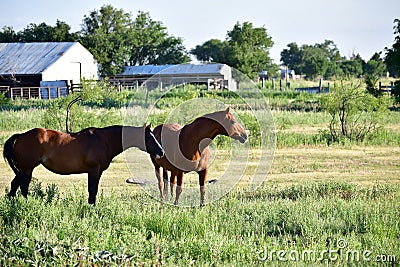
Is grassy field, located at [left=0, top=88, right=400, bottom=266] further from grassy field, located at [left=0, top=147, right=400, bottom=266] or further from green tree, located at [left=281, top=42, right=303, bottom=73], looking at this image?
green tree, located at [left=281, top=42, right=303, bottom=73]

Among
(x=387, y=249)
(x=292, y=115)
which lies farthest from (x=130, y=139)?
(x=292, y=115)

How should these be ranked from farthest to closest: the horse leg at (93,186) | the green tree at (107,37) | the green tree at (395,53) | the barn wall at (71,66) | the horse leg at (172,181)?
the green tree at (107,37), the barn wall at (71,66), the green tree at (395,53), the horse leg at (172,181), the horse leg at (93,186)

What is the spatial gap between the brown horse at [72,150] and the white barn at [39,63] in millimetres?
38971

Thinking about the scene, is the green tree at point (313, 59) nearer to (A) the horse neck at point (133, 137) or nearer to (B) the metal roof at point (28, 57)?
(B) the metal roof at point (28, 57)

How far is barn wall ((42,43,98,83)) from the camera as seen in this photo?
172ft

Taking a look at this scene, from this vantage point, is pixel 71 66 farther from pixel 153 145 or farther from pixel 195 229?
pixel 195 229

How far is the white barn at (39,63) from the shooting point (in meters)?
51.2

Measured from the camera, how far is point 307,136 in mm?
20766

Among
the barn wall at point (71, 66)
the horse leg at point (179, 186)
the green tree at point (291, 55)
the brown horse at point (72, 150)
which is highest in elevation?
the green tree at point (291, 55)

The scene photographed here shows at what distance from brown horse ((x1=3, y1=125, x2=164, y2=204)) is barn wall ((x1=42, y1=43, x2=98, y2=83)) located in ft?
139

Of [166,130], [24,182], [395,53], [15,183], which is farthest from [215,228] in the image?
[395,53]

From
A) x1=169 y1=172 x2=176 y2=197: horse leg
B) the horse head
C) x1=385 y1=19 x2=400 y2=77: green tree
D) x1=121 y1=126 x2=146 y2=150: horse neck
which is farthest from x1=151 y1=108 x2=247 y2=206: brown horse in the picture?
x1=385 y1=19 x2=400 y2=77: green tree

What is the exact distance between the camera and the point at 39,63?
5284cm

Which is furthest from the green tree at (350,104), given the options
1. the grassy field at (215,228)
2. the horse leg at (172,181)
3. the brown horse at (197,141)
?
the brown horse at (197,141)
